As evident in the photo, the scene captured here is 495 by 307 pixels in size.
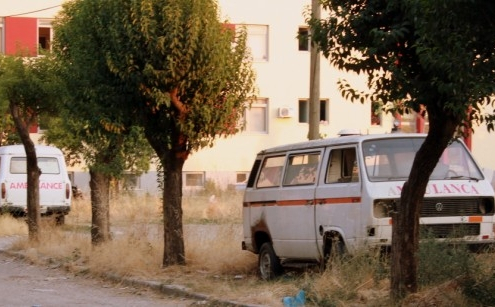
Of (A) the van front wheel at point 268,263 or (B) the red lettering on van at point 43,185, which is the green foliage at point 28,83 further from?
(B) the red lettering on van at point 43,185

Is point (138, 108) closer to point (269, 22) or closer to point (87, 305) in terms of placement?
point (87, 305)

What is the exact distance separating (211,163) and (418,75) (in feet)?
106

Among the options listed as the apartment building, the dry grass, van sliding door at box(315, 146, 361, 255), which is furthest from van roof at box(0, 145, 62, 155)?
van sliding door at box(315, 146, 361, 255)

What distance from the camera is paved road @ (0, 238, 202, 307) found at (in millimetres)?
13602

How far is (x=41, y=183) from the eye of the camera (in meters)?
30.8

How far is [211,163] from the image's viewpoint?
42906mm

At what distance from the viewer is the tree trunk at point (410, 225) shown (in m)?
11.0

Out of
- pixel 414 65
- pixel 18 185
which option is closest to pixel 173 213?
pixel 414 65

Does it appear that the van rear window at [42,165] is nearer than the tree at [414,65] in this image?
No

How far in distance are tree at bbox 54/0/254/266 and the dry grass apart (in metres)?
0.62

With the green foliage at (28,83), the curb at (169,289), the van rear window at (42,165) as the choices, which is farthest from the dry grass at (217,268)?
the van rear window at (42,165)

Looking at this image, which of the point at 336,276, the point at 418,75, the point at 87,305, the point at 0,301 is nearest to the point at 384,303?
the point at 336,276

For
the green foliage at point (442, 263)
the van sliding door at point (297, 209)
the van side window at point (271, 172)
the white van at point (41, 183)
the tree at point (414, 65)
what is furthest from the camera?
the white van at point (41, 183)

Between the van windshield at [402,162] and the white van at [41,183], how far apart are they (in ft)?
58.7
